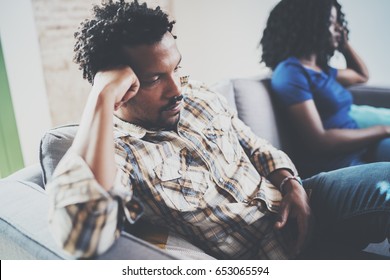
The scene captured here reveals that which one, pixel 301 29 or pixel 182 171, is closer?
pixel 182 171

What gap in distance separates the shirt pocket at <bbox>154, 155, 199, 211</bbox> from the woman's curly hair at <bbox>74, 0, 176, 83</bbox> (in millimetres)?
282

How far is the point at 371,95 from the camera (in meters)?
1.62

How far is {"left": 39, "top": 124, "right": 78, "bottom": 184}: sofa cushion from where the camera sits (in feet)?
2.79

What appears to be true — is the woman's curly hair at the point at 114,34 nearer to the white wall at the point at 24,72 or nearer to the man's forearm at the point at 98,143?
the man's forearm at the point at 98,143

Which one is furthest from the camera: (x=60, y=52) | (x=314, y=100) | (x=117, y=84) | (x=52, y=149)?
(x=60, y=52)

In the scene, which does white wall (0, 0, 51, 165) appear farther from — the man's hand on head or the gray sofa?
the man's hand on head

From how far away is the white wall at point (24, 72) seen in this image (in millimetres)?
1359

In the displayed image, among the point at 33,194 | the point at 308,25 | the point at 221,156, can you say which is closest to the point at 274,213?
the point at 221,156

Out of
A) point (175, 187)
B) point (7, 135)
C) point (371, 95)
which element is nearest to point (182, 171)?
point (175, 187)

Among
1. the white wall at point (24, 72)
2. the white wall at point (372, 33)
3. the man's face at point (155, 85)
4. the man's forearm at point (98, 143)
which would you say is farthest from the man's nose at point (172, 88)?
the white wall at point (372, 33)

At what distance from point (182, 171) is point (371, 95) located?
3.86 ft

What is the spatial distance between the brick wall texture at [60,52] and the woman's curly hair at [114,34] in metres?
1.04

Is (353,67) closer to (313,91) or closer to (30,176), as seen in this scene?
(313,91)
